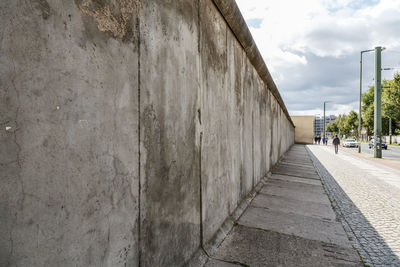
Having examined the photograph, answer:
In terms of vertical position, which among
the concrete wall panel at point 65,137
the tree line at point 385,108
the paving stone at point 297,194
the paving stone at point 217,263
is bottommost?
the paving stone at point 297,194

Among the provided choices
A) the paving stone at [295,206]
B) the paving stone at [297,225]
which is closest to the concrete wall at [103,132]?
the paving stone at [297,225]

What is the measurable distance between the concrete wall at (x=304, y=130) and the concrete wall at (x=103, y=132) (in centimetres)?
3900

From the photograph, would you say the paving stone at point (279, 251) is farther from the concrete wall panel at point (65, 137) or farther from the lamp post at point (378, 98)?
the lamp post at point (378, 98)

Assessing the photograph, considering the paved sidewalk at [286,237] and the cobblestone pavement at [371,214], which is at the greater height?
the paved sidewalk at [286,237]

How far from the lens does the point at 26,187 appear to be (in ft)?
2.86

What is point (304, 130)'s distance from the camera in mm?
37500

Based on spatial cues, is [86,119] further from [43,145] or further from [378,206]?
[378,206]

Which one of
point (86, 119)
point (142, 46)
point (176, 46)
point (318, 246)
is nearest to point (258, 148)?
point (318, 246)

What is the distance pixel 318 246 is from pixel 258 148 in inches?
118

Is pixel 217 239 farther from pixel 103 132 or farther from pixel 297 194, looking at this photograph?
pixel 297 194

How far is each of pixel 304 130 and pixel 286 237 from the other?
127 ft

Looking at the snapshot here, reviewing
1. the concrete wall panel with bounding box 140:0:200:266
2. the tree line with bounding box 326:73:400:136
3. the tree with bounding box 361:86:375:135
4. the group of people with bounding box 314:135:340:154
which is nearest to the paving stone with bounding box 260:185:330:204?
the concrete wall panel with bounding box 140:0:200:266

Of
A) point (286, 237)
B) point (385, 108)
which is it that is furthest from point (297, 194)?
point (385, 108)

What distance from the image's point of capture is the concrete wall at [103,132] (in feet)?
2.81
